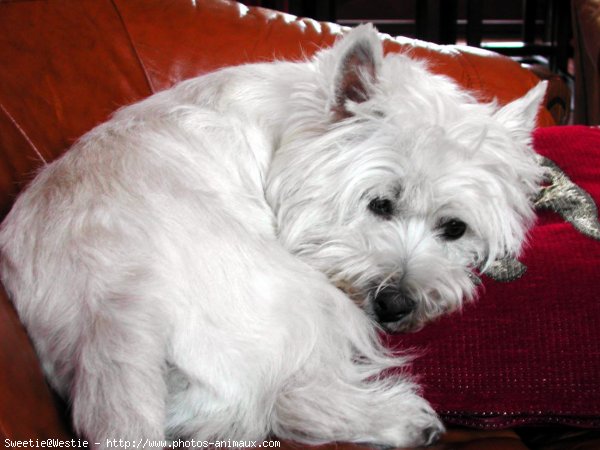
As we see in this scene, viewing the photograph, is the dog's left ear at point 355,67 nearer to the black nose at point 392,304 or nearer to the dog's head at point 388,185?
the dog's head at point 388,185

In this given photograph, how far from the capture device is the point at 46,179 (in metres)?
1.35

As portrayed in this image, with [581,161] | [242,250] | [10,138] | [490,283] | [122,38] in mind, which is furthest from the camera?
[122,38]

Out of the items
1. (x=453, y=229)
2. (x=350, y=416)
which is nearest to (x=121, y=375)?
(x=350, y=416)

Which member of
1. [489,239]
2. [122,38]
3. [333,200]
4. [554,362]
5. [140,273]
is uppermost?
[122,38]

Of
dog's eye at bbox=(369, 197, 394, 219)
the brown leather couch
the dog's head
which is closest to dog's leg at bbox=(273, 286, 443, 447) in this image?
the dog's head

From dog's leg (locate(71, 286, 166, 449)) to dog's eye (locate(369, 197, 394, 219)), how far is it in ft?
1.93

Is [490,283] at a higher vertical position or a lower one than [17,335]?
lower

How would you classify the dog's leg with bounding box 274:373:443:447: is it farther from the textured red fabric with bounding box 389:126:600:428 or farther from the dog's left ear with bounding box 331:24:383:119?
the dog's left ear with bounding box 331:24:383:119

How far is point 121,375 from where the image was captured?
3.36ft

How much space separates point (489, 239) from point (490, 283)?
118mm

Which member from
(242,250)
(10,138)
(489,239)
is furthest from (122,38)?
(489,239)

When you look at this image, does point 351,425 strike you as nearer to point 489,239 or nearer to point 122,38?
point 489,239

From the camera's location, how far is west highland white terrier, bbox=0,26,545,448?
114 cm

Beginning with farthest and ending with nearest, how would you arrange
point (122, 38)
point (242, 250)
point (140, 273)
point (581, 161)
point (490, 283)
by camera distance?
1. point (122, 38)
2. point (581, 161)
3. point (490, 283)
4. point (242, 250)
5. point (140, 273)
